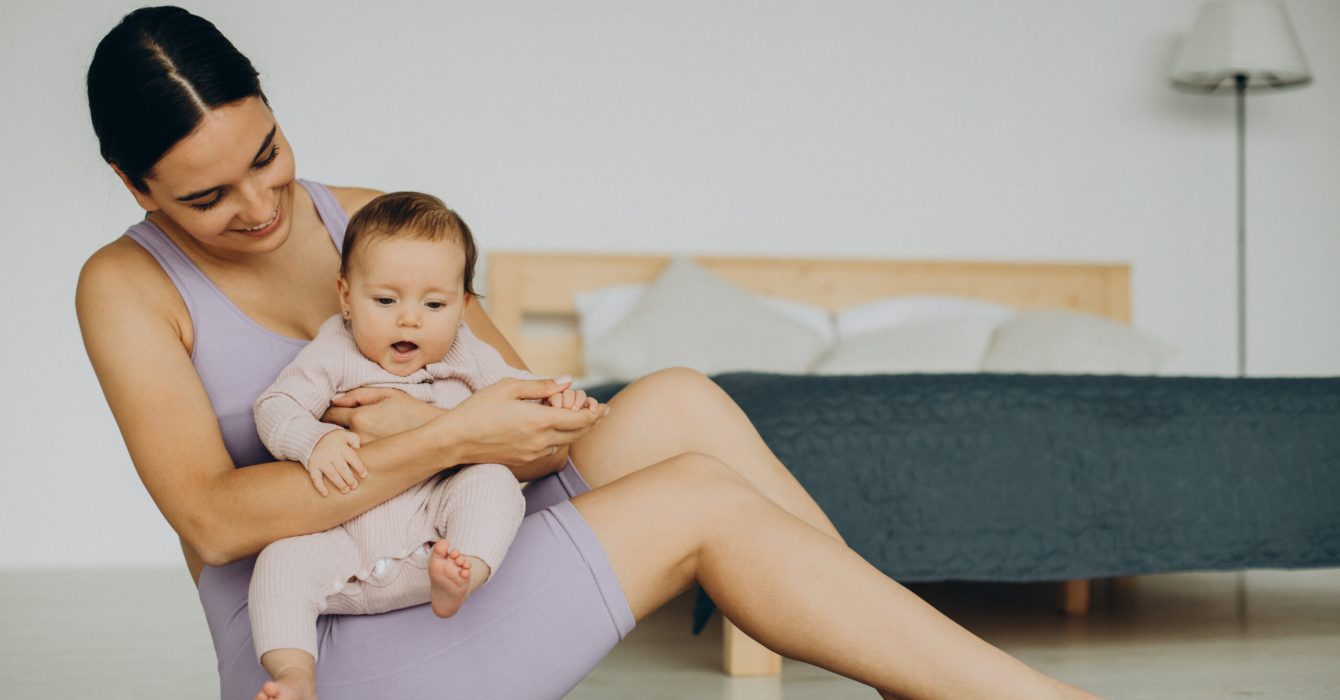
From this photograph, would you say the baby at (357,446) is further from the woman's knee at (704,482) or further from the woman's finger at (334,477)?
the woman's knee at (704,482)

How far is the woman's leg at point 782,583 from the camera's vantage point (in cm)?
105

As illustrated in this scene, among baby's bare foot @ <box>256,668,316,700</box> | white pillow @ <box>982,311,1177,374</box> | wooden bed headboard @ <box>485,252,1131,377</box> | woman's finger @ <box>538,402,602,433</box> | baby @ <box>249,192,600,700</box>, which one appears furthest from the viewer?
wooden bed headboard @ <box>485,252,1131,377</box>

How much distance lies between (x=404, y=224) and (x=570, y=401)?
0.27 meters

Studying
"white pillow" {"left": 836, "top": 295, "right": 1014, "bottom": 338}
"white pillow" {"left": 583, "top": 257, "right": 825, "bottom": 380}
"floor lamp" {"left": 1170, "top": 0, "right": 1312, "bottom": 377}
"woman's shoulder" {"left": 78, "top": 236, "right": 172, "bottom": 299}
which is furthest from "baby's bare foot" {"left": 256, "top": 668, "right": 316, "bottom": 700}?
"floor lamp" {"left": 1170, "top": 0, "right": 1312, "bottom": 377}

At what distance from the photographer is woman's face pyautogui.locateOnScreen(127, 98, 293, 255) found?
1.10 meters

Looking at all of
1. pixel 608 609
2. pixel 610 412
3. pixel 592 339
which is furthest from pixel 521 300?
pixel 608 609

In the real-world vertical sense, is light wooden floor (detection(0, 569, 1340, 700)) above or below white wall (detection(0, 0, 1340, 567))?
below

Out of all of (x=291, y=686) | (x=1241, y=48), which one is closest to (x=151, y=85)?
(x=291, y=686)

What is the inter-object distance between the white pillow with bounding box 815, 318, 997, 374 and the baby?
1.90m

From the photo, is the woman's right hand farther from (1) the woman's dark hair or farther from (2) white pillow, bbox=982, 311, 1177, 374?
(2) white pillow, bbox=982, 311, 1177, 374

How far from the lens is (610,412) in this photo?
1.36 m

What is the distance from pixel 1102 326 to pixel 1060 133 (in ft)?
3.46

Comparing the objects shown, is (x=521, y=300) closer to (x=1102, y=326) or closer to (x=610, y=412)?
(x=1102, y=326)

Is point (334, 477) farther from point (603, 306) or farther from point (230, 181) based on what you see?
point (603, 306)
